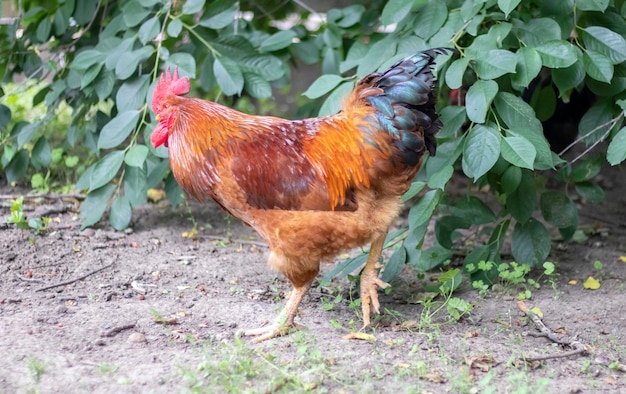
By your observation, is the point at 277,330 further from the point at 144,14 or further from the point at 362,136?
the point at 144,14

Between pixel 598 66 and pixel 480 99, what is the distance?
71 cm

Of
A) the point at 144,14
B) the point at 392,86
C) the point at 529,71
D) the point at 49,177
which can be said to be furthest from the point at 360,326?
the point at 49,177

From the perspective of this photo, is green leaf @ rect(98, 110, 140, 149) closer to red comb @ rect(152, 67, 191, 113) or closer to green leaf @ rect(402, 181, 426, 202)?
red comb @ rect(152, 67, 191, 113)

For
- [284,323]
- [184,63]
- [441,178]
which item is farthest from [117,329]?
[441,178]

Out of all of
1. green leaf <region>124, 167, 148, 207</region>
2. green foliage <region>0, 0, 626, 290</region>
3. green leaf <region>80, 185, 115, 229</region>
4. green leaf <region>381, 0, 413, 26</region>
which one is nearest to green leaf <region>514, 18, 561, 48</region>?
green foliage <region>0, 0, 626, 290</region>

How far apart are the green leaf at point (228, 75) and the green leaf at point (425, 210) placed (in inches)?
54.8

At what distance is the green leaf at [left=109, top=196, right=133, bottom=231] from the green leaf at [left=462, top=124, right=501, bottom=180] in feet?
7.62

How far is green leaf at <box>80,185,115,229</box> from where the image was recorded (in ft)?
15.6

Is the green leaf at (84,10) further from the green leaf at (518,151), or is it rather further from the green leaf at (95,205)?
the green leaf at (518,151)

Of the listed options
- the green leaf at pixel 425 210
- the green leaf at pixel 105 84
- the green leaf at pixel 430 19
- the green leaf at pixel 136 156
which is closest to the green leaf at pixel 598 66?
the green leaf at pixel 430 19

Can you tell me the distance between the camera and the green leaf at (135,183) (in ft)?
15.5

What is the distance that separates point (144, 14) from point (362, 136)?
5.82 ft

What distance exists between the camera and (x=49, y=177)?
19.3ft

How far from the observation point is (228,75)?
15.0ft
